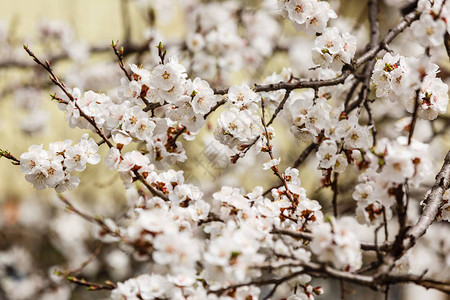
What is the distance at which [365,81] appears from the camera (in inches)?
84.0

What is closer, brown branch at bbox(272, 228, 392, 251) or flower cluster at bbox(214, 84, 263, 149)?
brown branch at bbox(272, 228, 392, 251)

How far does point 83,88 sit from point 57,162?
3700 mm

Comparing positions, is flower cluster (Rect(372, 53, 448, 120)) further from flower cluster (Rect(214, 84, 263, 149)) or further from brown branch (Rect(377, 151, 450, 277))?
flower cluster (Rect(214, 84, 263, 149))

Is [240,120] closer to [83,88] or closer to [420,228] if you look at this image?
[420,228]

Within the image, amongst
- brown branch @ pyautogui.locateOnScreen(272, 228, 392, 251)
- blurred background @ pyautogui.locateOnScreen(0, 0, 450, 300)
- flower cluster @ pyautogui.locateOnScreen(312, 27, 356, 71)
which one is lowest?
brown branch @ pyautogui.locateOnScreen(272, 228, 392, 251)

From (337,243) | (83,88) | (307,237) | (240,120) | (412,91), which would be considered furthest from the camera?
(83,88)

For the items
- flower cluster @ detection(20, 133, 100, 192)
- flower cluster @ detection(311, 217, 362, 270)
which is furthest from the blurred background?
flower cluster @ detection(311, 217, 362, 270)

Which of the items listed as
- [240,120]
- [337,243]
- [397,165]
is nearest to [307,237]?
[337,243]

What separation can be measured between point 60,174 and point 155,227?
603 millimetres

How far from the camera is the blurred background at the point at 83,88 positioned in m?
4.42

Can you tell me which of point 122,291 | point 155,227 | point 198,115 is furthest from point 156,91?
point 122,291

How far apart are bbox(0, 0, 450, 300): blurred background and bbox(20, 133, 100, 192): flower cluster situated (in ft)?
6.44

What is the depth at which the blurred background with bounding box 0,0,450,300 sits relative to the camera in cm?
442

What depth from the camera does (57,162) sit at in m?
1.64
